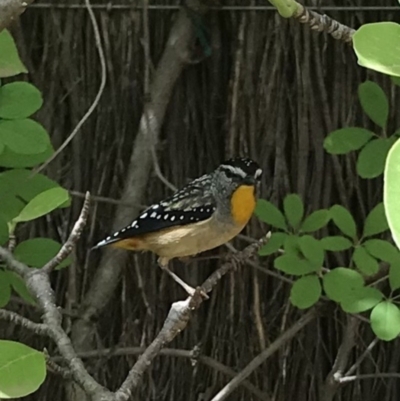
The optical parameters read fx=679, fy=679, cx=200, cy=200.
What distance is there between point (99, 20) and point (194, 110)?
0.80ft

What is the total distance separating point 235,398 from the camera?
4.48 ft

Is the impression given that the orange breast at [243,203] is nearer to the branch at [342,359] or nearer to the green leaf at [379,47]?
the branch at [342,359]

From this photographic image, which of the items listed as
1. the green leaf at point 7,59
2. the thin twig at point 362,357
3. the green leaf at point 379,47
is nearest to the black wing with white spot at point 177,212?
the thin twig at point 362,357

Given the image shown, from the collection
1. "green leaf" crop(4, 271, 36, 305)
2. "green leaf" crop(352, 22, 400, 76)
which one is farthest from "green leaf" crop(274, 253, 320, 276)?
"green leaf" crop(352, 22, 400, 76)

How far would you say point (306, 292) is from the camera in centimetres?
101

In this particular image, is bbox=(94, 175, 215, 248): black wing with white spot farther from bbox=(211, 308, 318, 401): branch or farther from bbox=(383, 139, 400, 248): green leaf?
bbox=(383, 139, 400, 248): green leaf

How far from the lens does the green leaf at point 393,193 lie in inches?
8.6

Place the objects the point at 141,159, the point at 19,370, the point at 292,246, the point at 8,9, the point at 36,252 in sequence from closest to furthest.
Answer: the point at 19,370 → the point at 8,9 → the point at 36,252 → the point at 292,246 → the point at 141,159

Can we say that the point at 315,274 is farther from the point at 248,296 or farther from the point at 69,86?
the point at 69,86

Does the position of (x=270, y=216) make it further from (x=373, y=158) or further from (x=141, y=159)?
(x=141, y=159)

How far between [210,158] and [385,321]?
0.50 meters

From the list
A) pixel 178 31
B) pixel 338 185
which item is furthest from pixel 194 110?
pixel 338 185

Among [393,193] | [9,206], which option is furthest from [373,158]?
[393,193]

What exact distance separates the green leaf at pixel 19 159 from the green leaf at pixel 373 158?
1.47 ft
